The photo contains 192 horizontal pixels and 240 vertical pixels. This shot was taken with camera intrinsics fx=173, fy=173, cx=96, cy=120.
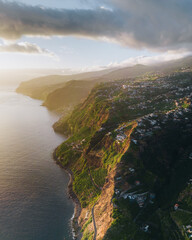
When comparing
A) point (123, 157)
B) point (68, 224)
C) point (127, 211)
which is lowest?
point (68, 224)

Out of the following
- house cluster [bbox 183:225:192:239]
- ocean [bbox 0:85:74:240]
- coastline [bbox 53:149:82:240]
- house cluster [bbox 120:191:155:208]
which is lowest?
coastline [bbox 53:149:82:240]

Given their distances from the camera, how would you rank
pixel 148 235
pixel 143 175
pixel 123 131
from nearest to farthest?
pixel 148 235 → pixel 143 175 → pixel 123 131

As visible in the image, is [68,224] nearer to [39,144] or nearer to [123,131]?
[123,131]

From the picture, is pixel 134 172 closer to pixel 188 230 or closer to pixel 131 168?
pixel 131 168

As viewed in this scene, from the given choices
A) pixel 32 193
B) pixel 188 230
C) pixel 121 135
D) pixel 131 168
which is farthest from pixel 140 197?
pixel 32 193

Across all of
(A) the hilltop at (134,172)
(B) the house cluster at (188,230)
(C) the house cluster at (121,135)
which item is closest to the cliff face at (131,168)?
(A) the hilltop at (134,172)

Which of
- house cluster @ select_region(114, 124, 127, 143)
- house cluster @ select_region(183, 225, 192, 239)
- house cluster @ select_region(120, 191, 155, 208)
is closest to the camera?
house cluster @ select_region(183, 225, 192, 239)

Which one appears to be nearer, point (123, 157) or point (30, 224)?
point (30, 224)

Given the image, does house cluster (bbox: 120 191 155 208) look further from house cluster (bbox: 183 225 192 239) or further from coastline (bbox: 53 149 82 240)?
coastline (bbox: 53 149 82 240)

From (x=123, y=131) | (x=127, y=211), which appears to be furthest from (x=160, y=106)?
(x=127, y=211)

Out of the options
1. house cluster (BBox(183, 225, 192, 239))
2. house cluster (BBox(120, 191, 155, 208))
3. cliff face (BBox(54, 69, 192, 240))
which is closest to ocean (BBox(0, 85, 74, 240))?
cliff face (BBox(54, 69, 192, 240))

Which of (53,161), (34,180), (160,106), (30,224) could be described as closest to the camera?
(30,224)
